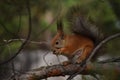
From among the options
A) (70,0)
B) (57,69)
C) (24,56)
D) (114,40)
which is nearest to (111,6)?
(70,0)

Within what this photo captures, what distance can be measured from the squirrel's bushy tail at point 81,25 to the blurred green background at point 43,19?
47 mm

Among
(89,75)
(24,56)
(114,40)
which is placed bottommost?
(24,56)

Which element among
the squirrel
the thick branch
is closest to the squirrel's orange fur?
the squirrel

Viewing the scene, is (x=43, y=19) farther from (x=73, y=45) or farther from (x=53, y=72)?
(x=53, y=72)

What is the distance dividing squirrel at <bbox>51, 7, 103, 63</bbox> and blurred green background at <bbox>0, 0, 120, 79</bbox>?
0.18 ft

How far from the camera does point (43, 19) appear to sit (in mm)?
6961

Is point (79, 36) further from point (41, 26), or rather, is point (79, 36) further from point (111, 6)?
point (41, 26)

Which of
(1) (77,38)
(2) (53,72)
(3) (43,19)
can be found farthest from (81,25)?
(3) (43,19)

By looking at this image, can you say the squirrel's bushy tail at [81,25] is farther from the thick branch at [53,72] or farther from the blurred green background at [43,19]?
the thick branch at [53,72]

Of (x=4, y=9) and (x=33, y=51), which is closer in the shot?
(x=4, y=9)

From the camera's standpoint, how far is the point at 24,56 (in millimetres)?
5438

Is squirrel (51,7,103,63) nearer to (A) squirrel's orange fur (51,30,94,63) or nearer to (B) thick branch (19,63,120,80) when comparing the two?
(A) squirrel's orange fur (51,30,94,63)

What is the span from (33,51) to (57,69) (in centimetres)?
308

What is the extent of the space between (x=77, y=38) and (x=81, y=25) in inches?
9.4
